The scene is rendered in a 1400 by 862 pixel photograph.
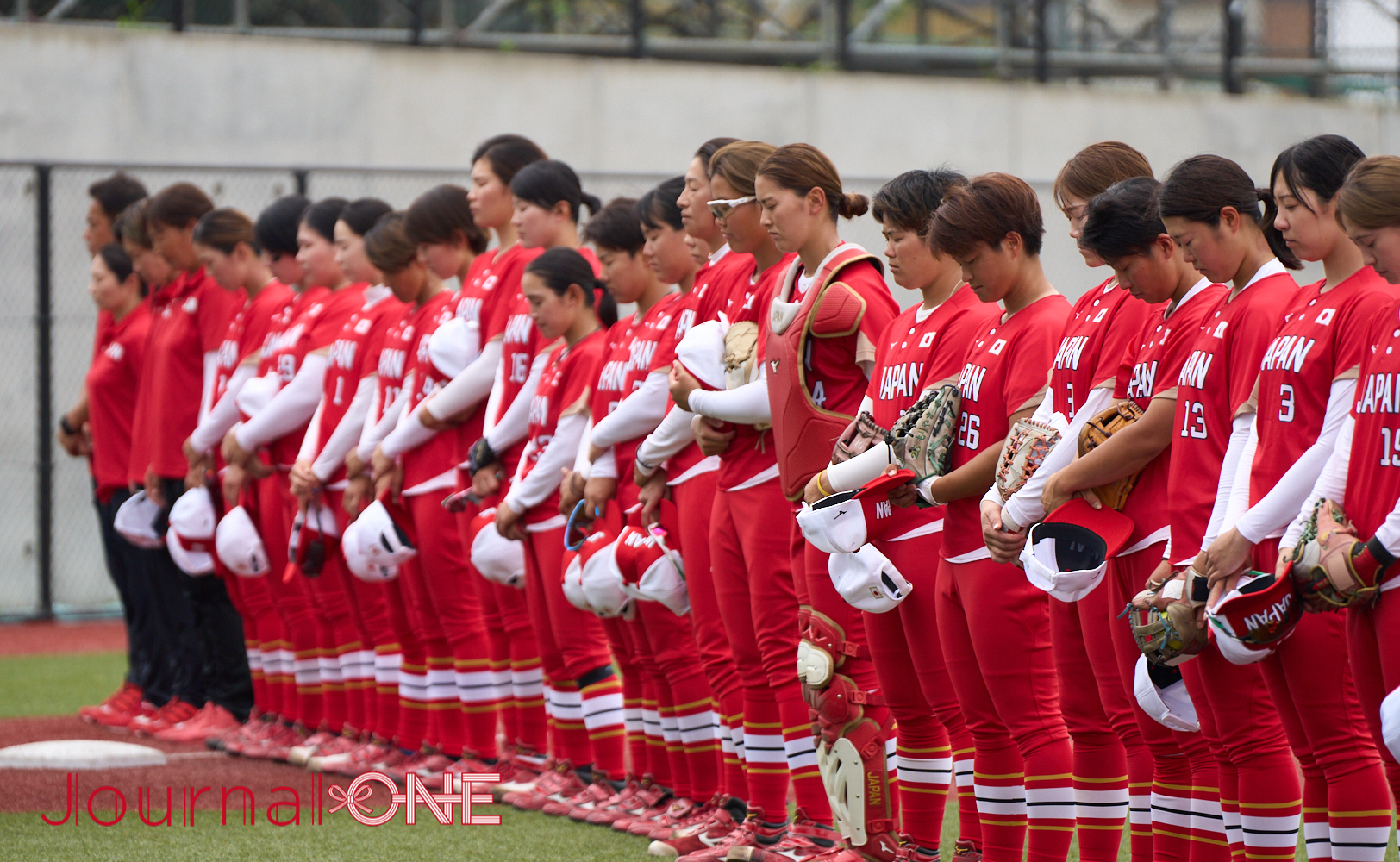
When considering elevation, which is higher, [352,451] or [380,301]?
[380,301]

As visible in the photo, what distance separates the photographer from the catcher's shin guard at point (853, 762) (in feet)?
14.3

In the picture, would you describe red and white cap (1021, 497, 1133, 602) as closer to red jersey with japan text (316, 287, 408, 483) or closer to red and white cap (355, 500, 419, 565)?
red and white cap (355, 500, 419, 565)

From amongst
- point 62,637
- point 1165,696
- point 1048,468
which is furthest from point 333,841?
point 62,637

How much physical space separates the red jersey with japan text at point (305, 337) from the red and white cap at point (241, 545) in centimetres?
29

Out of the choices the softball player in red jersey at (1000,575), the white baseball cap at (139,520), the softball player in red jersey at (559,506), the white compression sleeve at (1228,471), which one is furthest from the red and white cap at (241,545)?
the white compression sleeve at (1228,471)

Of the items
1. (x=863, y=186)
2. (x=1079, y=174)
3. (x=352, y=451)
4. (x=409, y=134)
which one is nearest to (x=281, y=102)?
(x=409, y=134)

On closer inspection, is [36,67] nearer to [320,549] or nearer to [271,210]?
[271,210]

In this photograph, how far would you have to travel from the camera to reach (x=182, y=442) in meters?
7.75

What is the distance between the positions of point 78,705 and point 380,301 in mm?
Answer: 2936

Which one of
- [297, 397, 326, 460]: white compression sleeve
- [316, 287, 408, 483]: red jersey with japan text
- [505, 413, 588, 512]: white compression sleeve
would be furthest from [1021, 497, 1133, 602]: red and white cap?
[297, 397, 326, 460]: white compression sleeve

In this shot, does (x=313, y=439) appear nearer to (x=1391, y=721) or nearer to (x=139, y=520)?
(x=139, y=520)

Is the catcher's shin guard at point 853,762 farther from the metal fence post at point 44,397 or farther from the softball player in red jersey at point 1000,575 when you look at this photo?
the metal fence post at point 44,397

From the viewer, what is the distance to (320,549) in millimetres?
6684

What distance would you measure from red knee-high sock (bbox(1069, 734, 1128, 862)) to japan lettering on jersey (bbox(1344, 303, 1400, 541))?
0.99 m
